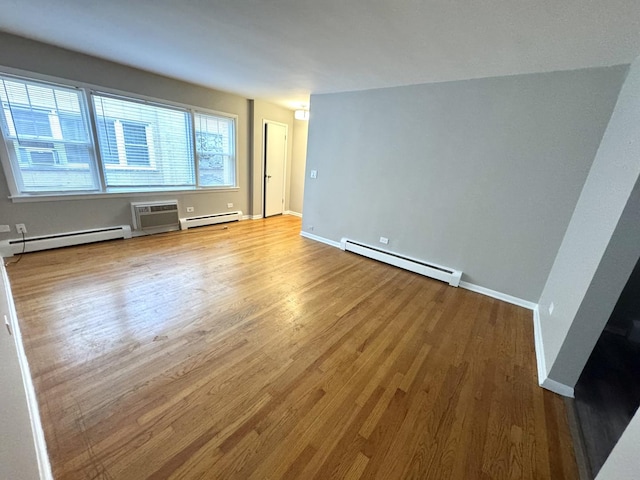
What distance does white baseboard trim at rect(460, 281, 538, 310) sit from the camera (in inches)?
114

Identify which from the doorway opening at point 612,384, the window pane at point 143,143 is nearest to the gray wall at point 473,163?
the doorway opening at point 612,384

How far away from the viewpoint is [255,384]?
164 centimetres

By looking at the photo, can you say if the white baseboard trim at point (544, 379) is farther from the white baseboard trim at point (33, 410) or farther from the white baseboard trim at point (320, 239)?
the white baseboard trim at point (33, 410)

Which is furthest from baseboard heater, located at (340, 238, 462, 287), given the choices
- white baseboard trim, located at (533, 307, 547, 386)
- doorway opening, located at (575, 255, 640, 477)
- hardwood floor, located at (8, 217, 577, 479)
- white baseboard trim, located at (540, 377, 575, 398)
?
white baseboard trim, located at (540, 377, 575, 398)

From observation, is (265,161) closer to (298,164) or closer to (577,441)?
(298,164)

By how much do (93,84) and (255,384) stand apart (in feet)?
14.2

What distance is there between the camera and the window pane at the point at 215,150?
15.1ft

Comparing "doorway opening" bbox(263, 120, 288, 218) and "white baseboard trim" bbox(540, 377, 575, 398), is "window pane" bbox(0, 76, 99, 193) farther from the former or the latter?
"white baseboard trim" bbox(540, 377, 575, 398)

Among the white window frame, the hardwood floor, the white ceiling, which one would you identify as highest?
the white ceiling

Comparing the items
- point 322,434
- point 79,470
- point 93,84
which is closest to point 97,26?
point 93,84

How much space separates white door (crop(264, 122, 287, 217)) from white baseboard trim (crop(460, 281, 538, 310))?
4.41 m

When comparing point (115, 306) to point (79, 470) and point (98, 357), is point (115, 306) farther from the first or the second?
point (79, 470)

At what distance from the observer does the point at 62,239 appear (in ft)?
11.0

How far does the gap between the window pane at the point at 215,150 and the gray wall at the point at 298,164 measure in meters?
1.60
